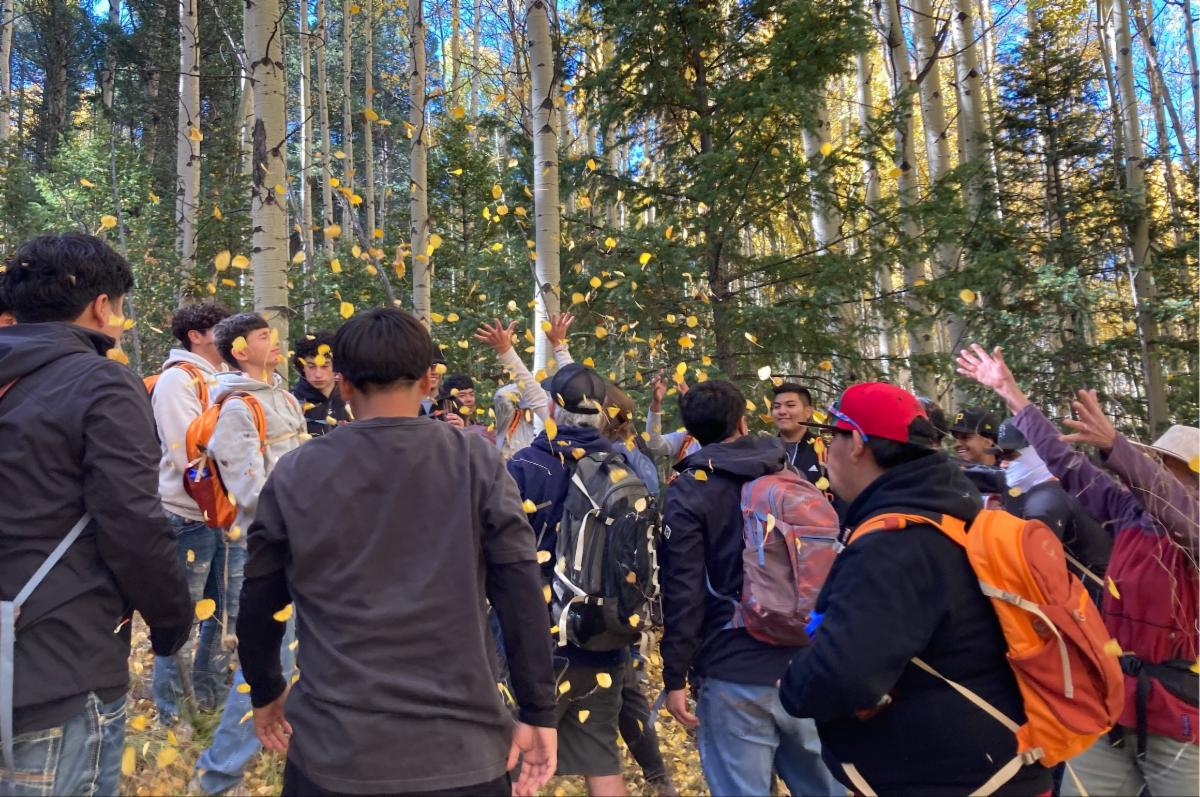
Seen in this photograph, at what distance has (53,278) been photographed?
2.32 m

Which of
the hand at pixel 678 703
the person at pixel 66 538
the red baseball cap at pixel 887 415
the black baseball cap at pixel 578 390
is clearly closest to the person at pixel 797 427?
the black baseball cap at pixel 578 390

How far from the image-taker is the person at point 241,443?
3.62 metres

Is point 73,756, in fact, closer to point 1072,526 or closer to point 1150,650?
point 1150,650

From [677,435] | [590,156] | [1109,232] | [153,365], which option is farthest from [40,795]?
[1109,232]

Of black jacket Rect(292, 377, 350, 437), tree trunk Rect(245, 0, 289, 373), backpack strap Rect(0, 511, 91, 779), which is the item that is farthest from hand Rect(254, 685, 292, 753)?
tree trunk Rect(245, 0, 289, 373)

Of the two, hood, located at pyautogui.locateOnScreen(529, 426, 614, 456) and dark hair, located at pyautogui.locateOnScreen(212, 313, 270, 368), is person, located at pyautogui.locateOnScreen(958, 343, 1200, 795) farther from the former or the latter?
dark hair, located at pyautogui.locateOnScreen(212, 313, 270, 368)

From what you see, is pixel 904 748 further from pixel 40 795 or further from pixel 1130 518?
pixel 40 795

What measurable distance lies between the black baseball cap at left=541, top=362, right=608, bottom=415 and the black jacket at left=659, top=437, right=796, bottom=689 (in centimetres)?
54

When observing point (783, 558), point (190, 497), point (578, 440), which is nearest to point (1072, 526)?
point (783, 558)

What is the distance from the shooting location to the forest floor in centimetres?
398

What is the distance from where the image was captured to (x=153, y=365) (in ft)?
38.7

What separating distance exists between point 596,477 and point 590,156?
4.87 metres

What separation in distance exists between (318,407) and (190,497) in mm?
1515

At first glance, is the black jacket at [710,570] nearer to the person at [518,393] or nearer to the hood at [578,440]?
the hood at [578,440]
